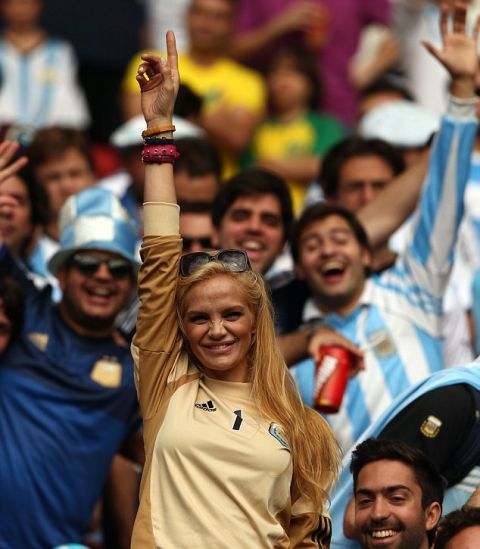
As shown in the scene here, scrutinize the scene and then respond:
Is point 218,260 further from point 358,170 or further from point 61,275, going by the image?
point 358,170

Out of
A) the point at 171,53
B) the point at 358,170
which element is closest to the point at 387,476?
the point at 171,53

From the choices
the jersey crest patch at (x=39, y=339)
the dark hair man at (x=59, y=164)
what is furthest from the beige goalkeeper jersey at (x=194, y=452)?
the dark hair man at (x=59, y=164)

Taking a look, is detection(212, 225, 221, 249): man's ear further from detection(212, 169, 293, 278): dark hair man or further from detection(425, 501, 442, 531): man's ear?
detection(425, 501, 442, 531): man's ear

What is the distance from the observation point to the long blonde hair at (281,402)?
19.0 feet

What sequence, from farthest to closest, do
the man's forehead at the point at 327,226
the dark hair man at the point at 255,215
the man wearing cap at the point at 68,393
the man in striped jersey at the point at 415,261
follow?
the dark hair man at the point at 255,215 < the man's forehead at the point at 327,226 < the man in striped jersey at the point at 415,261 < the man wearing cap at the point at 68,393

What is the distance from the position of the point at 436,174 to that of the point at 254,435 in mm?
2287

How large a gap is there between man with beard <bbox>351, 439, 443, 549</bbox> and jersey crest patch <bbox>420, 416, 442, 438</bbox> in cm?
20

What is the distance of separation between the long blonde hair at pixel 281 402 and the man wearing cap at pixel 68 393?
132 cm

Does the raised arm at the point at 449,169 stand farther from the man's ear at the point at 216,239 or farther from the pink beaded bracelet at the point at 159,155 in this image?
the pink beaded bracelet at the point at 159,155

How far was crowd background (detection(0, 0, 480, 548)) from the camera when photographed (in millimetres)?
7402

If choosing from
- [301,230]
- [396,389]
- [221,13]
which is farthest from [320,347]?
[221,13]

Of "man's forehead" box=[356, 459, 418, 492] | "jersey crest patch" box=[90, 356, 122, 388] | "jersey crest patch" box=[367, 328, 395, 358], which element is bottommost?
"man's forehead" box=[356, 459, 418, 492]

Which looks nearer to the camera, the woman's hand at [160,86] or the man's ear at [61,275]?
the woman's hand at [160,86]

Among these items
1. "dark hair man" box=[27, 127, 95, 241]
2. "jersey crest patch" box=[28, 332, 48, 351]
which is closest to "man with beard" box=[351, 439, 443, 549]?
"jersey crest patch" box=[28, 332, 48, 351]
